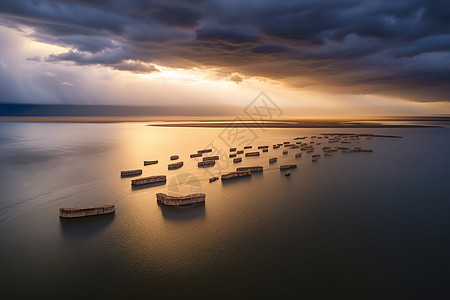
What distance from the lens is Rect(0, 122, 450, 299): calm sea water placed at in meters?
23.6

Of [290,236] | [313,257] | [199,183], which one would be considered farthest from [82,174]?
[313,257]

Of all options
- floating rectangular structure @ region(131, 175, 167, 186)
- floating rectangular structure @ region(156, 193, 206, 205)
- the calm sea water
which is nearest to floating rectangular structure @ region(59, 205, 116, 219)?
the calm sea water

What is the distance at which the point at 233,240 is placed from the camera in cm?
3177

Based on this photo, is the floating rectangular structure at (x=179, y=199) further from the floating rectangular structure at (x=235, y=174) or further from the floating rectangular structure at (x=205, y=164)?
the floating rectangular structure at (x=205, y=164)

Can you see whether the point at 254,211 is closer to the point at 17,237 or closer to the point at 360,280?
the point at 360,280

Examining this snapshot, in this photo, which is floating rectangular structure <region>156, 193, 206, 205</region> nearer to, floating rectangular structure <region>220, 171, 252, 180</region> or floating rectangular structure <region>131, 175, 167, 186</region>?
floating rectangular structure <region>131, 175, 167, 186</region>

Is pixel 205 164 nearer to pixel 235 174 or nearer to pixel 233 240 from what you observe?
pixel 235 174

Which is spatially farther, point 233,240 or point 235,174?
point 235,174

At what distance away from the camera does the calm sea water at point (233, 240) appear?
23.6 metres

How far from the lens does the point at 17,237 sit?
107ft

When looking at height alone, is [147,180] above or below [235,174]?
above

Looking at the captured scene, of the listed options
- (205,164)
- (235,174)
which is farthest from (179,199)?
(205,164)

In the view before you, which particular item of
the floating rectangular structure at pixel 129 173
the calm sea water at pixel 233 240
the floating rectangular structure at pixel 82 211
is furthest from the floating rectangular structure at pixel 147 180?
the floating rectangular structure at pixel 82 211

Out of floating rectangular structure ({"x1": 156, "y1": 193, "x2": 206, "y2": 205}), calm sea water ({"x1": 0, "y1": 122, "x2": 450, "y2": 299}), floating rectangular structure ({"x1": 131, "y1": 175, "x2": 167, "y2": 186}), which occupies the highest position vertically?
floating rectangular structure ({"x1": 131, "y1": 175, "x2": 167, "y2": 186})
